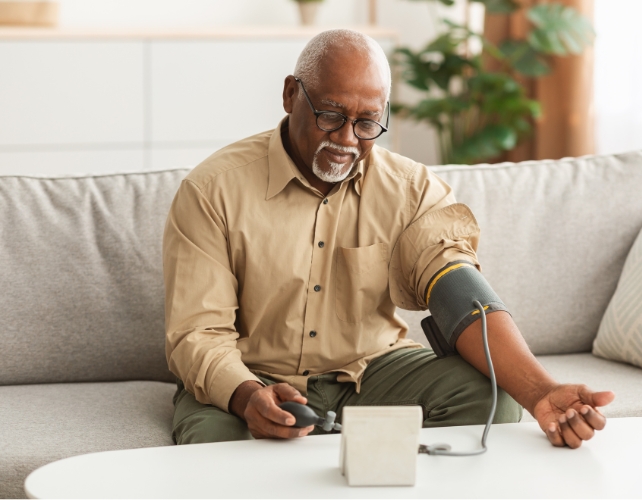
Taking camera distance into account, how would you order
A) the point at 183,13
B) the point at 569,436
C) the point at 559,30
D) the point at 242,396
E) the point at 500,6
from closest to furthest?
the point at 569,436, the point at 242,396, the point at 559,30, the point at 500,6, the point at 183,13

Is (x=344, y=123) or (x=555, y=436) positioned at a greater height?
(x=344, y=123)

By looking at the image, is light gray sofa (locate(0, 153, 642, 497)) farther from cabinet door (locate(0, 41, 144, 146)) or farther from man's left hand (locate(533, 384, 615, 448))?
cabinet door (locate(0, 41, 144, 146))

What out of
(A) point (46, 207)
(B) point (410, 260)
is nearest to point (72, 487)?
(B) point (410, 260)

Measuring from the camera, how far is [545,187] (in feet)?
6.83

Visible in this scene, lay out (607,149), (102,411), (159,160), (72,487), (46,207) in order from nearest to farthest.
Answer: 1. (72,487)
2. (102,411)
3. (46,207)
4. (607,149)
5. (159,160)

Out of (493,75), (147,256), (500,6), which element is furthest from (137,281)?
(500,6)

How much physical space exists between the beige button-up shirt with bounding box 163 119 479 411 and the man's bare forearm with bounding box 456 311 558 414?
0.50 ft

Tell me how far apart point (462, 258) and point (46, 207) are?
964 millimetres

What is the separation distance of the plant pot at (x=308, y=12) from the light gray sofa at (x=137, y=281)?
7.28 feet

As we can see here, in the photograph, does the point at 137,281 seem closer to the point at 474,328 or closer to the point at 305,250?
the point at 305,250

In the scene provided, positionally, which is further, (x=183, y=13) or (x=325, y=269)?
(x=183, y=13)

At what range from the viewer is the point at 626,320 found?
6.26 feet

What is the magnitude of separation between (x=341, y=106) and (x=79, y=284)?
2.44ft

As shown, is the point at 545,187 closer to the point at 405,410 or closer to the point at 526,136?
the point at 405,410
